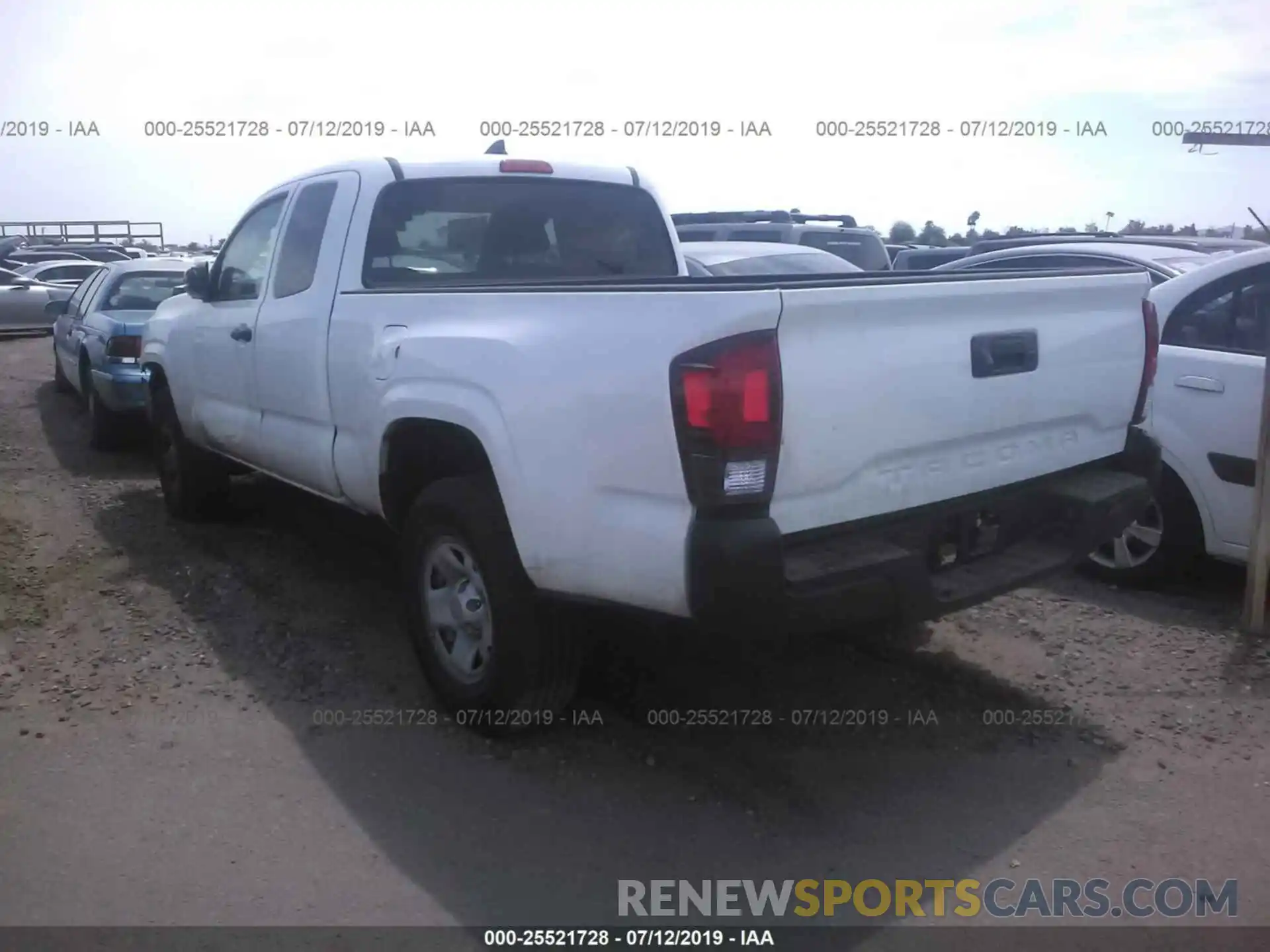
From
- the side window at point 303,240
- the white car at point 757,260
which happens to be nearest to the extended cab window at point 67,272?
the white car at point 757,260

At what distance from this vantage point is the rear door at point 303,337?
4.73m

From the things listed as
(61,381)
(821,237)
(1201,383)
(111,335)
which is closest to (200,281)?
Result: (111,335)

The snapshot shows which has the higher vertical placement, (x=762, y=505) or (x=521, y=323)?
(x=521, y=323)

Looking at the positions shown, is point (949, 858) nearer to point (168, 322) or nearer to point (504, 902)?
point (504, 902)

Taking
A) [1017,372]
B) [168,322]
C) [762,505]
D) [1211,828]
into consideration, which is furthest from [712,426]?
[168,322]

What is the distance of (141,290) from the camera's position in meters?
10.0

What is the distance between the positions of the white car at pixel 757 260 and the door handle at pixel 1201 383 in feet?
14.6

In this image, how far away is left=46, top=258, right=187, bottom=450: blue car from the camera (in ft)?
28.3

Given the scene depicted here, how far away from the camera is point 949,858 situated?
3.24m

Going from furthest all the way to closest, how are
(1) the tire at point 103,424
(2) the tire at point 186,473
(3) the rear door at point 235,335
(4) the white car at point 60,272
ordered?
1. (4) the white car at point 60,272
2. (1) the tire at point 103,424
3. (2) the tire at point 186,473
4. (3) the rear door at point 235,335

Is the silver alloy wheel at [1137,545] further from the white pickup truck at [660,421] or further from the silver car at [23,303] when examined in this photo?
the silver car at [23,303]

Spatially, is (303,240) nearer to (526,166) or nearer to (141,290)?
(526,166)

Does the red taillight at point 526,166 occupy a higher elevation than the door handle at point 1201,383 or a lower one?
higher

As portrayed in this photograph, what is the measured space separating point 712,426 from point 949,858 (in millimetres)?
1416
